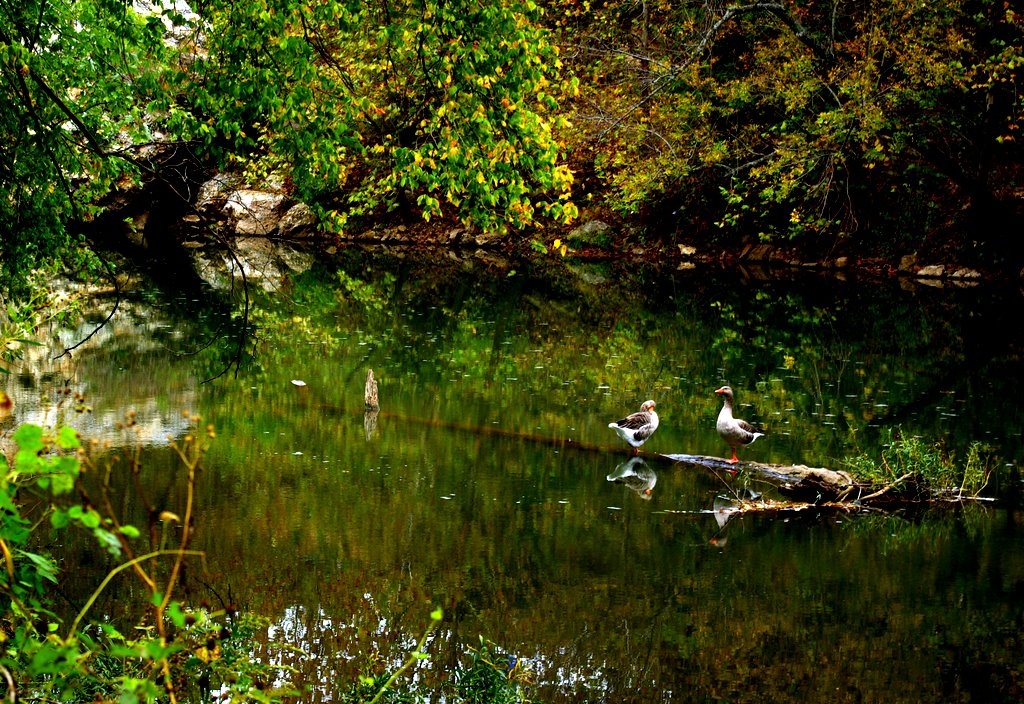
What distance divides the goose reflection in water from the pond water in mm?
51

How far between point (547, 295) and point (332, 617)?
23199 mm

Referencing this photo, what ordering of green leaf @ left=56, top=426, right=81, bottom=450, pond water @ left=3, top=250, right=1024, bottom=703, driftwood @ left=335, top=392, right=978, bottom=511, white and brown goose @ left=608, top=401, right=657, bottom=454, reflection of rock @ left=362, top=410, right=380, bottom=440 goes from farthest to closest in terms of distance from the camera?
reflection of rock @ left=362, top=410, right=380, bottom=440
white and brown goose @ left=608, top=401, right=657, bottom=454
driftwood @ left=335, top=392, right=978, bottom=511
pond water @ left=3, top=250, right=1024, bottom=703
green leaf @ left=56, top=426, right=81, bottom=450

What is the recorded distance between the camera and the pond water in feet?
28.0

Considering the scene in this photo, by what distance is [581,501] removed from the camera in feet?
39.9

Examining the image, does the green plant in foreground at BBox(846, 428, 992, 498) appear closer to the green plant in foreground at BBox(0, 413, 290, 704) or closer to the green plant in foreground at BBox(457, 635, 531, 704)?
the green plant in foreground at BBox(457, 635, 531, 704)

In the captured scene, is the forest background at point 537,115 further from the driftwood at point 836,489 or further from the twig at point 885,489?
the twig at point 885,489

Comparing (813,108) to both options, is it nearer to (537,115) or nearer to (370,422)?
(370,422)

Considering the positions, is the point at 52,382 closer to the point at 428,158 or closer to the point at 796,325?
the point at 428,158

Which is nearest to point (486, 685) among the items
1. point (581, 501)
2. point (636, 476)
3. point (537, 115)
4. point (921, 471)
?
point (537, 115)

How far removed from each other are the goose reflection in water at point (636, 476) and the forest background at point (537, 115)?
3251 mm

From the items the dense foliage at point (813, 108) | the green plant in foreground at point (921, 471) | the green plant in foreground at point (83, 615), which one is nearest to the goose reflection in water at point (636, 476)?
the green plant in foreground at point (921, 471)

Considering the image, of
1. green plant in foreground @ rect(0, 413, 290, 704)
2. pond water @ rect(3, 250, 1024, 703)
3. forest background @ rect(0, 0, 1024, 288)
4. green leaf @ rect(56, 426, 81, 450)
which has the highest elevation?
forest background @ rect(0, 0, 1024, 288)

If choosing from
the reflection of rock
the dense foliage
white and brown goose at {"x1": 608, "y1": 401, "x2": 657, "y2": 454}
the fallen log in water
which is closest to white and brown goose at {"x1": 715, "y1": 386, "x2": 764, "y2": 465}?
the fallen log in water

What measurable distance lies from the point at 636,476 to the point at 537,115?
5166mm
